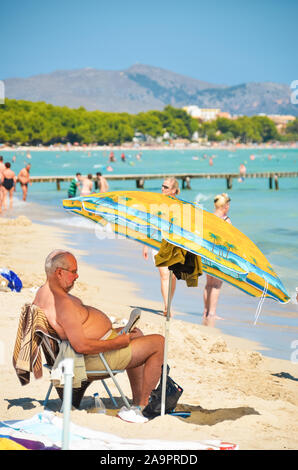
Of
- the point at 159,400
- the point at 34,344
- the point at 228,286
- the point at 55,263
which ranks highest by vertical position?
the point at 55,263

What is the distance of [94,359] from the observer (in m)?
4.59

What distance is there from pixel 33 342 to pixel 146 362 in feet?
2.66

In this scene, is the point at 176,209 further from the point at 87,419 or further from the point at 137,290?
the point at 137,290

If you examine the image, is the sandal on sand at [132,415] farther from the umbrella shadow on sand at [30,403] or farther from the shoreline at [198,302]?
the shoreline at [198,302]

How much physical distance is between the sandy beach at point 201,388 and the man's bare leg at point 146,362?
0.26 meters

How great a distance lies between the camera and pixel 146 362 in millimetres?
4766

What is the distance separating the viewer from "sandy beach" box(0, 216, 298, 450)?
4453mm

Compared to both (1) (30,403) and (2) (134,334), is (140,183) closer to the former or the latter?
(1) (30,403)

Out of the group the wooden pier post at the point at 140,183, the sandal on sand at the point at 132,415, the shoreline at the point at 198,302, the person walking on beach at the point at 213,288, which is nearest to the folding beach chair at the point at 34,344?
the sandal on sand at the point at 132,415

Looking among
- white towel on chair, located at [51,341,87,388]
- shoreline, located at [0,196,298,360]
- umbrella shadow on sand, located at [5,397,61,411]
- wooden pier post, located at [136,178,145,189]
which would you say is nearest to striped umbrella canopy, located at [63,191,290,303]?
white towel on chair, located at [51,341,87,388]

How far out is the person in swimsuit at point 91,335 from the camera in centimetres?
442

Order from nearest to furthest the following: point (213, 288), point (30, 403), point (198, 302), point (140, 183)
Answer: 1. point (30, 403)
2. point (213, 288)
3. point (198, 302)
4. point (140, 183)

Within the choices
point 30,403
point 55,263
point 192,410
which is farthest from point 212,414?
point 55,263

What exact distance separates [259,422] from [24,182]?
25993 mm
